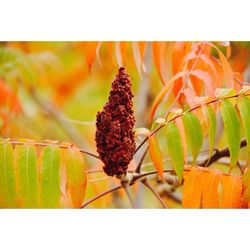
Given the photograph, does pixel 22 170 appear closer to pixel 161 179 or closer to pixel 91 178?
pixel 91 178

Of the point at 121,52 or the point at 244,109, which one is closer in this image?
the point at 244,109

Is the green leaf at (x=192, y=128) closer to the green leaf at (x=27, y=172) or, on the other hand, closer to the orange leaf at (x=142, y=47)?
the orange leaf at (x=142, y=47)

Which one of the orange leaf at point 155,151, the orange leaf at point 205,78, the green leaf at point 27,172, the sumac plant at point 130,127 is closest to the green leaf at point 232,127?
the sumac plant at point 130,127

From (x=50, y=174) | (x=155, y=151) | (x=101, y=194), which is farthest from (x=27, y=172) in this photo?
(x=155, y=151)

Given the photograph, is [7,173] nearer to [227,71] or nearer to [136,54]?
[136,54]

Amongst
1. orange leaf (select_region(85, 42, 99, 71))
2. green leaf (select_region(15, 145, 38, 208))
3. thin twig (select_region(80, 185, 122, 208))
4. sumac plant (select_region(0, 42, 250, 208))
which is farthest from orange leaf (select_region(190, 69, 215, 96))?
green leaf (select_region(15, 145, 38, 208))
